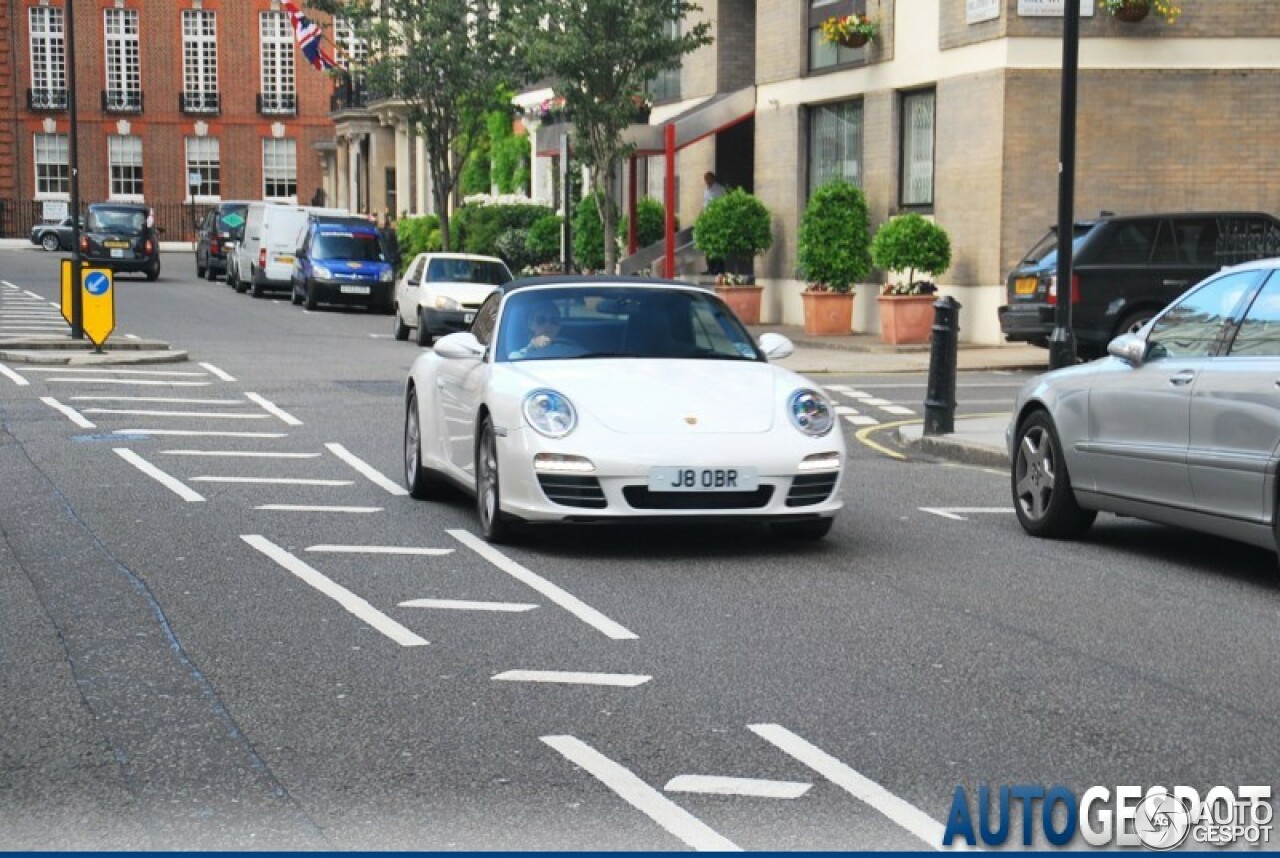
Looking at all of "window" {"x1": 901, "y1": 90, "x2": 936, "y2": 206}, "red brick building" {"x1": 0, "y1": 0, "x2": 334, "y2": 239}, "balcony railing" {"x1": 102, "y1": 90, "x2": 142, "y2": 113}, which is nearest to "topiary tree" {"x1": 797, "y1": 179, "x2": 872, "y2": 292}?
"window" {"x1": 901, "y1": 90, "x2": 936, "y2": 206}

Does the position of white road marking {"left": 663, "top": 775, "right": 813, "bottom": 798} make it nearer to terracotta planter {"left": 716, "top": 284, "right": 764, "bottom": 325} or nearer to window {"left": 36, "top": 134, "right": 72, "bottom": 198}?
terracotta planter {"left": 716, "top": 284, "right": 764, "bottom": 325}

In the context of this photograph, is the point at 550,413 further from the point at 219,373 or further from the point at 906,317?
the point at 906,317

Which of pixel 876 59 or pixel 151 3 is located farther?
pixel 151 3

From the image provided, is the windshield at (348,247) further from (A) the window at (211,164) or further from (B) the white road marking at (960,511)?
(A) the window at (211,164)

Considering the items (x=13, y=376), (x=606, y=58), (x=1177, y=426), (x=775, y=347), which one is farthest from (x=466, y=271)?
(x=1177, y=426)

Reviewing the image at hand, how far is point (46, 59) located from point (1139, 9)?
6073 cm

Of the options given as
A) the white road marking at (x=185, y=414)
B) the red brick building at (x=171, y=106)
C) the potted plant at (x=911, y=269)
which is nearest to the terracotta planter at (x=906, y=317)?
the potted plant at (x=911, y=269)

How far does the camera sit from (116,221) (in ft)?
161

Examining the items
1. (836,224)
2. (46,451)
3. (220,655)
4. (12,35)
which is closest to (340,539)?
(220,655)

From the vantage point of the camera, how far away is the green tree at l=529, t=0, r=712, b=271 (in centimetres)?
3250

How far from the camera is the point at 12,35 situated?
7875 centimetres

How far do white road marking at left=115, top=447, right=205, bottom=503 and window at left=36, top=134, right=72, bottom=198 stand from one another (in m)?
68.4

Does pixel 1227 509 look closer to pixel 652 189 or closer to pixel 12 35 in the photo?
pixel 652 189

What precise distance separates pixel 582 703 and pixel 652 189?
3518 centimetres
